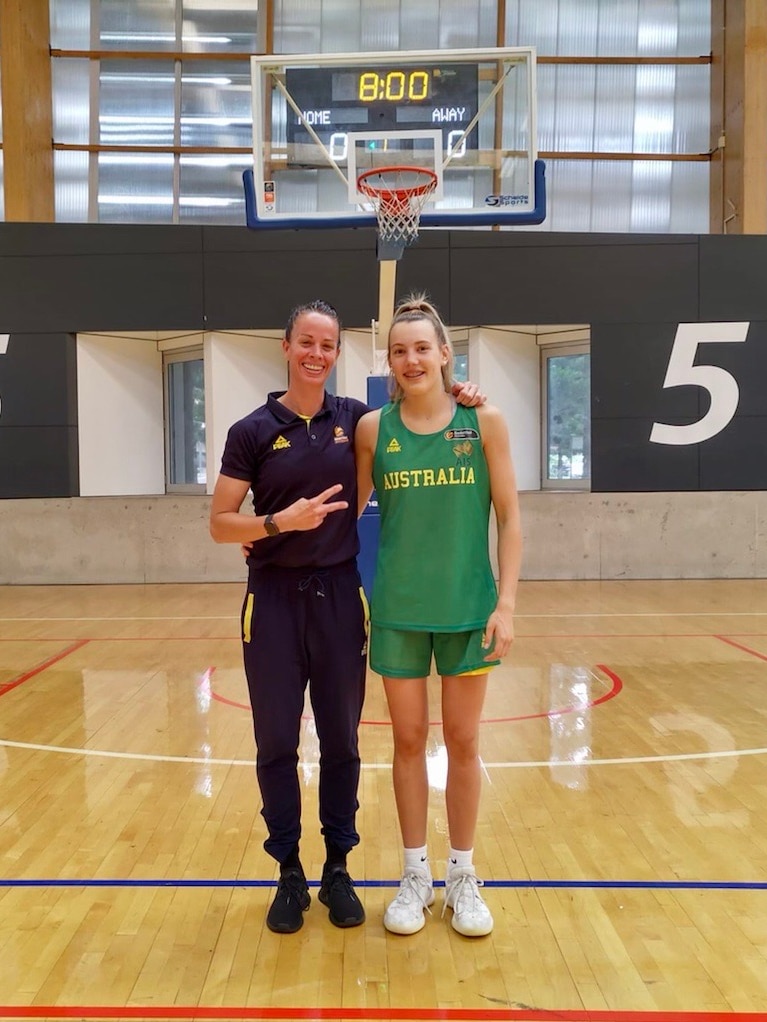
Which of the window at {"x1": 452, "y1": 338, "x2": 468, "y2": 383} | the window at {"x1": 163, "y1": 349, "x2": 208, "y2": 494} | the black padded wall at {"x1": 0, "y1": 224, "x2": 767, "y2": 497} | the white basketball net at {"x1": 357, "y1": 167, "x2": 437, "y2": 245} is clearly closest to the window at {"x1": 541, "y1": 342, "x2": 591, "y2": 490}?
the black padded wall at {"x1": 0, "y1": 224, "x2": 767, "y2": 497}

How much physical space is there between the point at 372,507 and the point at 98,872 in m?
3.83

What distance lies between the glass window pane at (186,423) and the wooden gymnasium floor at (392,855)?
5352 mm

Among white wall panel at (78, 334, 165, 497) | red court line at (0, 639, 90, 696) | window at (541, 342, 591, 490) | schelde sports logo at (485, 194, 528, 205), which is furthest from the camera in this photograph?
window at (541, 342, 591, 490)

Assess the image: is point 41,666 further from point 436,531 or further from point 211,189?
point 211,189

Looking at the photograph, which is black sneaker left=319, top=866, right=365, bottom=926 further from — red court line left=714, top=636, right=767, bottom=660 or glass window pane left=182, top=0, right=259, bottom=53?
glass window pane left=182, top=0, right=259, bottom=53

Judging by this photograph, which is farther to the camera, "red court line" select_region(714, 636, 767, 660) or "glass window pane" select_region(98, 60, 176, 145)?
"glass window pane" select_region(98, 60, 176, 145)

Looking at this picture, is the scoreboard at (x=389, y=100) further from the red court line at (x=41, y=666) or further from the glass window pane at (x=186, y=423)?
the glass window pane at (x=186, y=423)

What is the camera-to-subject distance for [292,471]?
239 cm

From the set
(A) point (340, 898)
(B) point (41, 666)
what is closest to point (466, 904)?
(A) point (340, 898)

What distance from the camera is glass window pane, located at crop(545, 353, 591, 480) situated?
34.6 ft

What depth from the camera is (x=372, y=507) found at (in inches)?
253

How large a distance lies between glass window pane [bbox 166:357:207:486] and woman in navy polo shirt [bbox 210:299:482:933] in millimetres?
8764

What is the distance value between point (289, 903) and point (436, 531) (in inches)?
43.6

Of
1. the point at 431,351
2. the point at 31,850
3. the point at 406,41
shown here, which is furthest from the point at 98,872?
the point at 406,41
